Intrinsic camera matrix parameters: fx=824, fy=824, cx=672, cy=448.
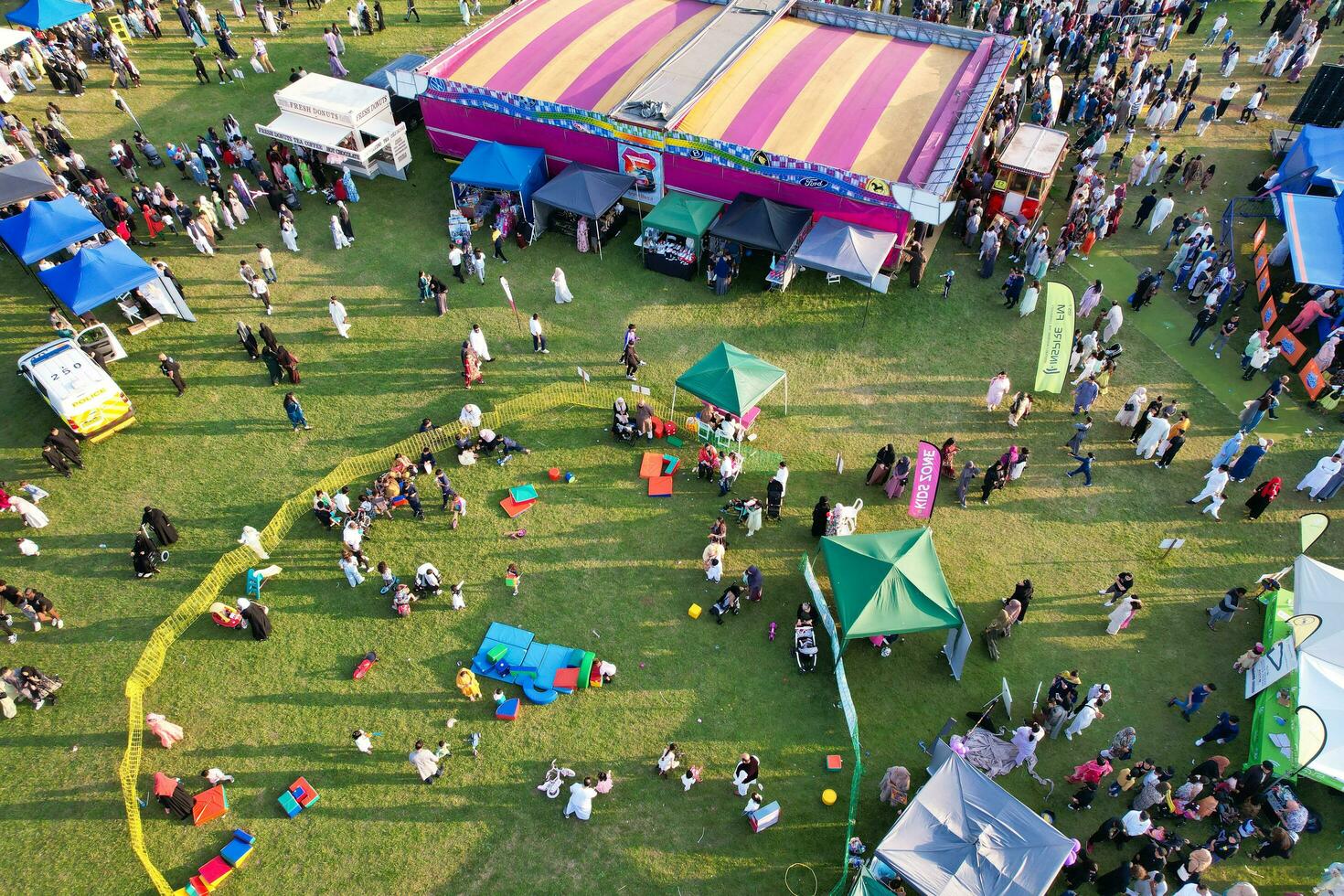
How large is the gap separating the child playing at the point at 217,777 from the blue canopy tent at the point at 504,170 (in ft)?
59.0

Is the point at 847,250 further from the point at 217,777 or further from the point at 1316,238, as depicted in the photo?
the point at 217,777

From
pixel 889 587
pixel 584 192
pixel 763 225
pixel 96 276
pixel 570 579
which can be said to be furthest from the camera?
pixel 584 192

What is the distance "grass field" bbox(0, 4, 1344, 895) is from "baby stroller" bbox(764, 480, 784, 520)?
596 millimetres

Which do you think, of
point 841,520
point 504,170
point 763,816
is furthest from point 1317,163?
point 763,816

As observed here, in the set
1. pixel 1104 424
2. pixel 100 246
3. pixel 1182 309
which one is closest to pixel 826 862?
pixel 1104 424

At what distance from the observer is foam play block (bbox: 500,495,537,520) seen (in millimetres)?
19703

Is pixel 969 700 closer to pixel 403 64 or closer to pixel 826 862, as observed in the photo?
pixel 826 862

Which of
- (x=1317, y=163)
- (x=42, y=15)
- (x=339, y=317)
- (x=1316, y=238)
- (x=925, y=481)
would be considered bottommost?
(x=925, y=481)

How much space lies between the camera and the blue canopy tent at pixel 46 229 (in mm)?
23328

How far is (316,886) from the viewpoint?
46.9ft

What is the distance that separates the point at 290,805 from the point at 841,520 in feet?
40.6

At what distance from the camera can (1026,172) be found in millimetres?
25250

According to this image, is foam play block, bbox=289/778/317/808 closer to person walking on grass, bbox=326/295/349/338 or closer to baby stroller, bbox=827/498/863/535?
baby stroller, bbox=827/498/863/535

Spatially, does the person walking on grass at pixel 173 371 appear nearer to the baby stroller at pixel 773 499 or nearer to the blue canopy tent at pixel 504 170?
the blue canopy tent at pixel 504 170
